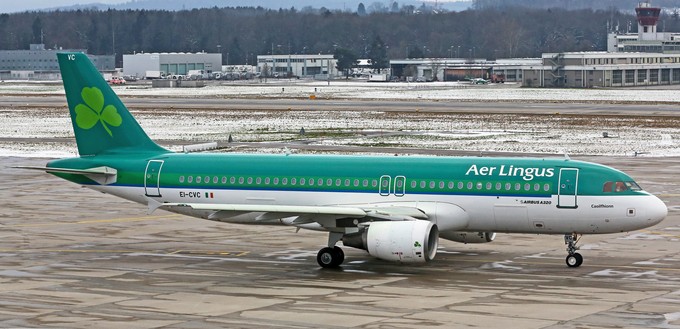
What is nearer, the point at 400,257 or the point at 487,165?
the point at 400,257

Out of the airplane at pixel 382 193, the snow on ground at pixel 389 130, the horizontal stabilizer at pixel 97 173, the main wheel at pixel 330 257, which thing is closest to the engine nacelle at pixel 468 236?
the airplane at pixel 382 193

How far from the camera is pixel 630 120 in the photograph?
352 feet

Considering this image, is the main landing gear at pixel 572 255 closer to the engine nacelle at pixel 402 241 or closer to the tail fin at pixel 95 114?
the engine nacelle at pixel 402 241

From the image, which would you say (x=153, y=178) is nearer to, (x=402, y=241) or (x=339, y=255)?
(x=339, y=255)

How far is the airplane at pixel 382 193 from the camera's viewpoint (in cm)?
3697

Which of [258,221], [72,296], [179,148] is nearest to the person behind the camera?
[72,296]

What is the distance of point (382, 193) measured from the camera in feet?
127

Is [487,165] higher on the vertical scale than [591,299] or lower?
higher

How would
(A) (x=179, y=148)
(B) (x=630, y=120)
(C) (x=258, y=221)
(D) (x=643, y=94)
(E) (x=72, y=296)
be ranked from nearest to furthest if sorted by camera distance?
(E) (x=72, y=296)
(C) (x=258, y=221)
(A) (x=179, y=148)
(B) (x=630, y=120)
(D) (x=643, y=94)

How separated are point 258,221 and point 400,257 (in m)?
5.24

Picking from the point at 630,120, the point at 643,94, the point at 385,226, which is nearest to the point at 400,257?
the point at 385,226

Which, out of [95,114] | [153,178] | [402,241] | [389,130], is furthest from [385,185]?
[389,130]

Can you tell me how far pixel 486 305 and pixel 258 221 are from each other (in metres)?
9.70

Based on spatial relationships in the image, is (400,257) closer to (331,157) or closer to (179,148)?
(331,157)
